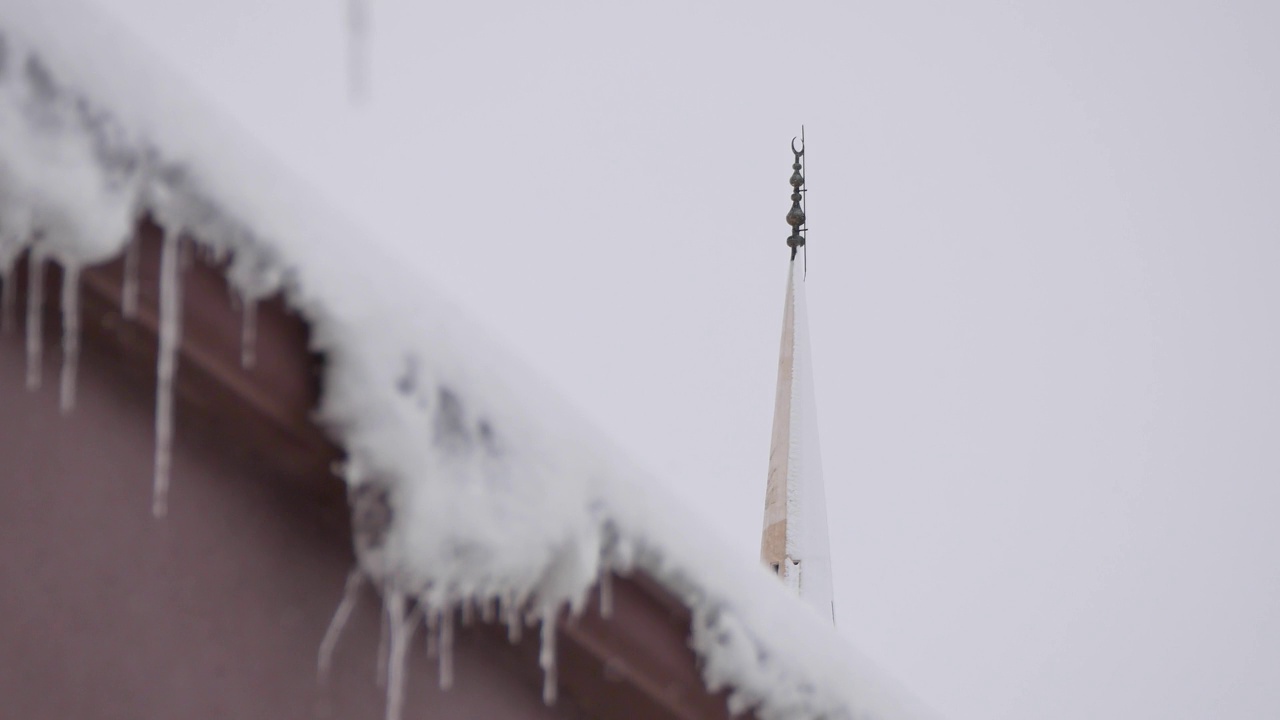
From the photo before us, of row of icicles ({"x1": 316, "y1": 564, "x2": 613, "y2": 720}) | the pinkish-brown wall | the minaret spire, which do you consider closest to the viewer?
the pinkish-brown wall

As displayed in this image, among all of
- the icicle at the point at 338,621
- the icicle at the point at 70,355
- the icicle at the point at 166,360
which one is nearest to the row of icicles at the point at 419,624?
the icicle at the point at 338,621

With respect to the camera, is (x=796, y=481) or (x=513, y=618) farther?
(x=796, y=481)

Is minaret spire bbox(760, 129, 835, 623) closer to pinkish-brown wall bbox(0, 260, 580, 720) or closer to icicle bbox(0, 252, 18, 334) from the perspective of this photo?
pinkish-brown wall bbox(0, 260, 580, 720)

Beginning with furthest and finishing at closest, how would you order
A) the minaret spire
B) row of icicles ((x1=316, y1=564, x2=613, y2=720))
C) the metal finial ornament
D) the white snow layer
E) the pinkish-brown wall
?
the metal finial ornament < the minaret spire < row of icicles ((x1=316, y1=564, x2=613, y2=720)) < the pinkish-brown wall < the white snow layer

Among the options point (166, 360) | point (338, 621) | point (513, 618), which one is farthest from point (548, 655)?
point (166, 360)

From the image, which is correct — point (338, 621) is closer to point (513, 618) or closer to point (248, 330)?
point (513, 618)

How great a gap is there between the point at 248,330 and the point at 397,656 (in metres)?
0.50

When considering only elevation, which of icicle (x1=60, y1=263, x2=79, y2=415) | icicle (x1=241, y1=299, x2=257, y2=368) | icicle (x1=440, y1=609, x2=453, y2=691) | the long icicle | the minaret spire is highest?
icicle (x1=241, y1=299, x2=257, y2=368)

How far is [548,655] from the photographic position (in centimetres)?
127

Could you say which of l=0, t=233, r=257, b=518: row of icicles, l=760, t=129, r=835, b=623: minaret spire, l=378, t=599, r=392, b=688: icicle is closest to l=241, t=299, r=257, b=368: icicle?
→ l=0, t=233, r=257, b=518: row of icicles

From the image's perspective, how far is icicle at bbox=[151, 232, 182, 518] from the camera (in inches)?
42.5

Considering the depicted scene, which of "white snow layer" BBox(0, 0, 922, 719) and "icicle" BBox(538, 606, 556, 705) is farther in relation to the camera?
"icicle" BBox(538, 606, 556, 705)

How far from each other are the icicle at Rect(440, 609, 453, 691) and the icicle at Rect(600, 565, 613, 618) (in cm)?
22

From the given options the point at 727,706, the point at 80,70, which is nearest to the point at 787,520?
the point at 727,706
